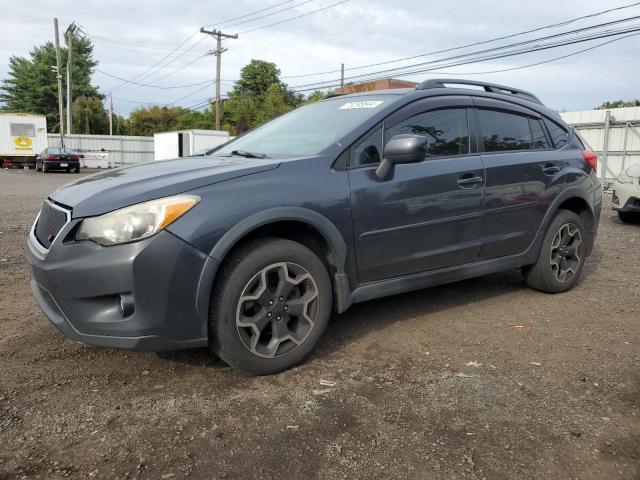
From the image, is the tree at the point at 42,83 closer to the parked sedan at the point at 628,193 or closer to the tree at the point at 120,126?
the tree at the point at 120,126

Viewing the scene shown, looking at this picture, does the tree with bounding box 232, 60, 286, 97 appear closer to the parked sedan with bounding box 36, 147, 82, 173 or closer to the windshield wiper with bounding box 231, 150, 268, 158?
the parked sedan with bounding box 36, 147, 82, 173

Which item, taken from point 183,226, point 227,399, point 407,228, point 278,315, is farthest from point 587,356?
point 183,226

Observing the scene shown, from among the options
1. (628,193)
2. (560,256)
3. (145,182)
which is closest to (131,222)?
(145,182)

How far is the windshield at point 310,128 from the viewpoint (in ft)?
11.4

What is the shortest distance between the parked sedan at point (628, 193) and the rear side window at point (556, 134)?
5036 millimetres

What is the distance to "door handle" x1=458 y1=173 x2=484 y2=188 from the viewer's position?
379 cm

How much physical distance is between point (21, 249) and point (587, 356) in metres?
6.14

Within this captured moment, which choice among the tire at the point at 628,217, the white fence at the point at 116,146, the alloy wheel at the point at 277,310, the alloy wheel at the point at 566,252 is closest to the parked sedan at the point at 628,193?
the tire at the point at 628,217

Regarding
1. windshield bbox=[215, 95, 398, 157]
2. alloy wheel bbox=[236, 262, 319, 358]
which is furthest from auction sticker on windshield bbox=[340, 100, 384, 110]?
alloy wheel bbox=[236, 262, 319, 358]

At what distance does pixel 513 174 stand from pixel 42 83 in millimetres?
65550

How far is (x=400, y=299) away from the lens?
4.54 meters

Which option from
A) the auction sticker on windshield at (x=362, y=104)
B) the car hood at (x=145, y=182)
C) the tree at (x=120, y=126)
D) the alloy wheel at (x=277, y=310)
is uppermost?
the tree at (x=120, y=126)

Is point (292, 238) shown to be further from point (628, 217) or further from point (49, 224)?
point (628, 217)

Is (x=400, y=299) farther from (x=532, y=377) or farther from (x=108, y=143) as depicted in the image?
(x=108, y=143)
